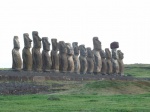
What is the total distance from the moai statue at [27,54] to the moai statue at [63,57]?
4232 mm

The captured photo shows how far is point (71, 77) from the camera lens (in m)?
31.2

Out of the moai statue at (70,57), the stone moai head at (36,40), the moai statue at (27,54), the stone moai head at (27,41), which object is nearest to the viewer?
the moai statue at (27,54)

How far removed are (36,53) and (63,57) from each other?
3.52 m

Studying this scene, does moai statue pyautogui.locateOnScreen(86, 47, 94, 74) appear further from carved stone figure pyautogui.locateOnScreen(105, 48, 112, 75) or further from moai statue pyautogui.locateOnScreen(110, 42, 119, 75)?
moai statue pyautogui.locateOnScreen(110, 42, 119, 75)

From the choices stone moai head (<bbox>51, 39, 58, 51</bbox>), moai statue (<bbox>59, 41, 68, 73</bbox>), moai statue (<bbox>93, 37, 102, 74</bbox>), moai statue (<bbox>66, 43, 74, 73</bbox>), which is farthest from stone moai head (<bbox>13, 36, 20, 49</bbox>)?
moai statue (<bbox>93, 37, 102, 74</bbox>)

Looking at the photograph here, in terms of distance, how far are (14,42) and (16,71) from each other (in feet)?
7.26

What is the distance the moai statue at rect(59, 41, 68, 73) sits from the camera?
34.2 meters

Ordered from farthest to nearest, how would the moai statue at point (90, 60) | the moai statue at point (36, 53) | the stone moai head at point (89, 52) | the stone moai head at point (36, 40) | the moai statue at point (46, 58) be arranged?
the stone moai head at point (89, 52)
the moai statue at point (90, 60)
the moai statue at point (46, 58)
the stone moai head at point (36, 40)
the moai statue at point (36, 53)

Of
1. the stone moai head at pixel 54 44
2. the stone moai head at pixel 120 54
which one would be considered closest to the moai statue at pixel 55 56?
the stone moai head at pixel 54 44

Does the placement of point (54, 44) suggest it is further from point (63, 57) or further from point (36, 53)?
point (36, 53)

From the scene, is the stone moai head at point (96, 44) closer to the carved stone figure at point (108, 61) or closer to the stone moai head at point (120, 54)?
the carved stone figure at point (108, 61)

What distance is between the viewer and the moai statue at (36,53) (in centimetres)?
3118

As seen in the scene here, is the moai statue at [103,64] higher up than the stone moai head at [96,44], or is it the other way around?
the stone moai head at [96,44]

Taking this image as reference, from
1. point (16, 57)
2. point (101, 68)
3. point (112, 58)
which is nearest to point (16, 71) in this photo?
point (16, 57)
